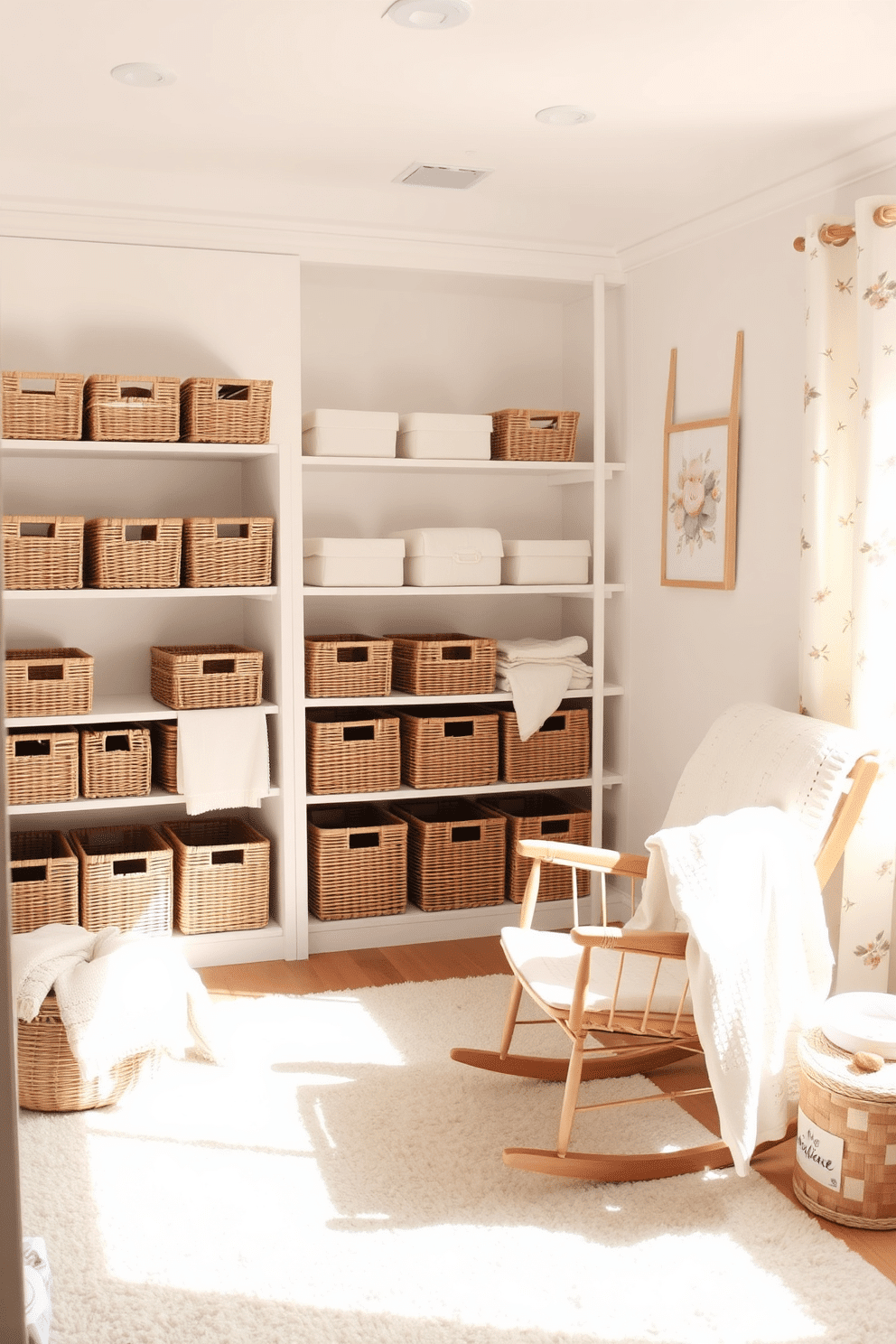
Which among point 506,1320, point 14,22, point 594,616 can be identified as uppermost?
point 14,22

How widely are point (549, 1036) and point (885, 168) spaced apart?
2393 millimetres

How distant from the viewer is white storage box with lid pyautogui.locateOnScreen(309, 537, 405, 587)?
3.91 m

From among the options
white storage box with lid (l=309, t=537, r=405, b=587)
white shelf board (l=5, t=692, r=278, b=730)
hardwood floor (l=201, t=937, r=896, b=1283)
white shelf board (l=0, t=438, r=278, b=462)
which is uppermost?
white shelf board (l=0, t=438, r=278, b=462)

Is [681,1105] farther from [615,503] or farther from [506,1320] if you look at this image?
[615,503]

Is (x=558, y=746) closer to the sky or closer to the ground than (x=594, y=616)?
closer to the ground

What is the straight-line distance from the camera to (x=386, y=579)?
4.00 metres

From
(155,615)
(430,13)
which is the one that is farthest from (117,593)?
(430,13)

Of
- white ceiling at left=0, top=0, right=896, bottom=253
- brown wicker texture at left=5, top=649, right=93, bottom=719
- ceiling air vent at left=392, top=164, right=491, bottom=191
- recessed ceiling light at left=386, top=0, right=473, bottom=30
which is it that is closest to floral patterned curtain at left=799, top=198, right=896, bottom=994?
white ceiling at left=0, top=0, right=896, bottom=253

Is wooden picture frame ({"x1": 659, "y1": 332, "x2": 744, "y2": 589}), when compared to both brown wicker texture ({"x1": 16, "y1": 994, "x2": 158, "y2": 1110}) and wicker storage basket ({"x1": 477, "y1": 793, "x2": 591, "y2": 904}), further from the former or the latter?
brown wicker texture ({"x1": 16, "y1": 994, "x2": 158, "y2": 1110})

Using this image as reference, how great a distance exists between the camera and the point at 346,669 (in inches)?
157

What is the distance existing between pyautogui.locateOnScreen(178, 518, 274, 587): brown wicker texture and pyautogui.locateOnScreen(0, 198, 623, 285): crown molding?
848 mm

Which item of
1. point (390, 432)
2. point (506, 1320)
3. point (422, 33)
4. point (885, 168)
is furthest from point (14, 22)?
point (506, 1320)

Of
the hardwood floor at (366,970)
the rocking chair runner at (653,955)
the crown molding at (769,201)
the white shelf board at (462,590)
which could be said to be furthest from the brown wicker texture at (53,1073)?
the crown molding at (769,201)

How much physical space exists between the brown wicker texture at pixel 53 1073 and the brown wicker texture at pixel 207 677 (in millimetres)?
1145
